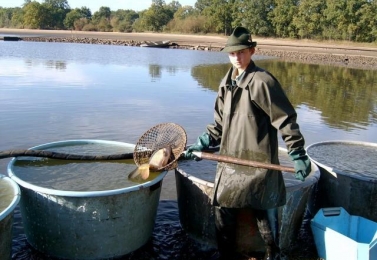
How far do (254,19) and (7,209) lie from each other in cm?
6508

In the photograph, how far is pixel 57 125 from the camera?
916cm

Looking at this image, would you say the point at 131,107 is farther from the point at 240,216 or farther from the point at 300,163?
the point at 300,163

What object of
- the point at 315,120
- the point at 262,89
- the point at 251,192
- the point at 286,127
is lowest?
the point at 315,120

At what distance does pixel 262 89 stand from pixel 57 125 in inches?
269

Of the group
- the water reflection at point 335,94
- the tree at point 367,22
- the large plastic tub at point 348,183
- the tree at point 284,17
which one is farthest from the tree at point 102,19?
the large plastic tub at point 348,183

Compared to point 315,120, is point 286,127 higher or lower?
higher

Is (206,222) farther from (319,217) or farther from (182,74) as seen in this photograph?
(182,74)

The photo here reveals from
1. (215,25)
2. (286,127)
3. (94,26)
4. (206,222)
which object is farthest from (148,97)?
(94,26)

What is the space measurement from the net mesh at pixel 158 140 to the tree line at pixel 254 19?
175ft

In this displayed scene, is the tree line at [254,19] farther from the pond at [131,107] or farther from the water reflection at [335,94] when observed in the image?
the pond at [131,107]

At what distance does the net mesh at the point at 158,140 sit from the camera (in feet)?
Answer: 14.4

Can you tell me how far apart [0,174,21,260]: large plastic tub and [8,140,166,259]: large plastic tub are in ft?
0.32

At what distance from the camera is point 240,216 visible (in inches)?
155

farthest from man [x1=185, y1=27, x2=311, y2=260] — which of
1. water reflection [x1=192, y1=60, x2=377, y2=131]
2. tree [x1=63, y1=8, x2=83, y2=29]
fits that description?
tree [x1=63, y1=8, x2=83, y2=29]
